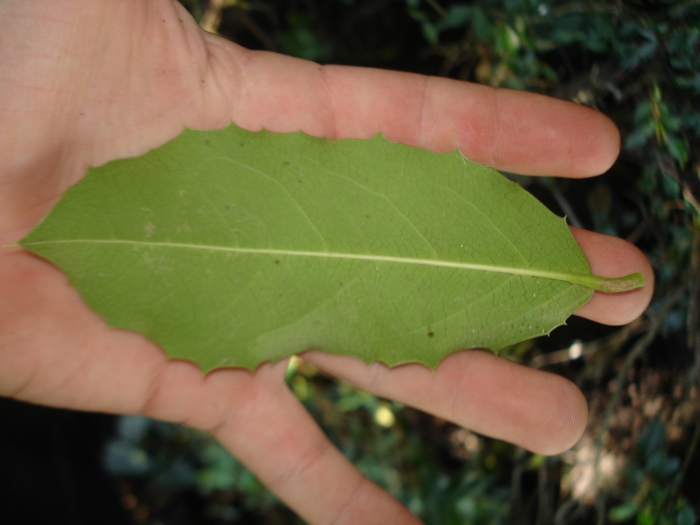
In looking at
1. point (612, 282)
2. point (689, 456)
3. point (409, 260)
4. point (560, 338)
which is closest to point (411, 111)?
point (409, 260)

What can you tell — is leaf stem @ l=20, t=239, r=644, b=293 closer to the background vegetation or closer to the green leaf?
the green leaf

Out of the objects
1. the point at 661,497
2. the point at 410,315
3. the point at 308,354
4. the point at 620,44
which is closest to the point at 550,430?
the point at 661,497

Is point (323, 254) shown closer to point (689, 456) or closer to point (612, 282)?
point (612, 282)

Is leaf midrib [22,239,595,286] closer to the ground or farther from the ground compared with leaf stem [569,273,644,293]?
closer to the ground

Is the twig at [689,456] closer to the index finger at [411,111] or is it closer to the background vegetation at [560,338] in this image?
the background vegetation at [560,338]

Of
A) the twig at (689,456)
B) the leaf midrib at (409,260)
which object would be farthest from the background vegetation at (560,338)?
the leaf midrib at (409,260)

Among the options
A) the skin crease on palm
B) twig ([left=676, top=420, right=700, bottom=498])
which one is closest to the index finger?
the skin crease on palm

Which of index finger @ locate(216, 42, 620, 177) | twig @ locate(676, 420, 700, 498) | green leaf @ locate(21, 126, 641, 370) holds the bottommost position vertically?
twig @ locate(676, 420, 700, 498)
